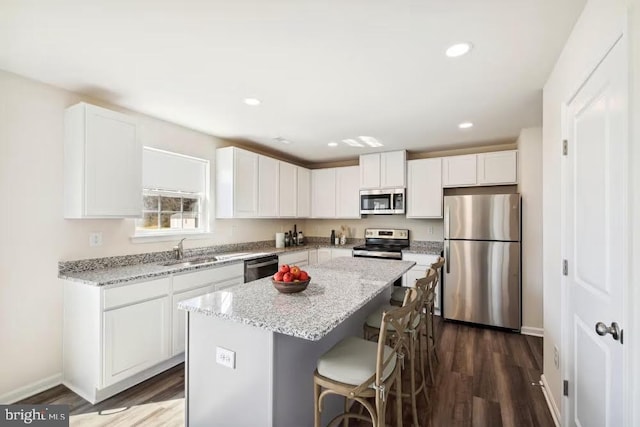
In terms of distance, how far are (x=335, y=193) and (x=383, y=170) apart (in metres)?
0.97

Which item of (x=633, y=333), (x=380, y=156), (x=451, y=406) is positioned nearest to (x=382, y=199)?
(x=380, y=156)

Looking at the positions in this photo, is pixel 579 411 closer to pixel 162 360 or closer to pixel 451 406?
pixel 451 406

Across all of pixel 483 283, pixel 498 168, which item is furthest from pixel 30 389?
pixel 498 168

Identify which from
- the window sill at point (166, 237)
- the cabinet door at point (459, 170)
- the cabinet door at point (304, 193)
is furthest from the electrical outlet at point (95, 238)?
the cabinet door at point (459, 170)

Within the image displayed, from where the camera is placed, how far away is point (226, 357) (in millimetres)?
1509

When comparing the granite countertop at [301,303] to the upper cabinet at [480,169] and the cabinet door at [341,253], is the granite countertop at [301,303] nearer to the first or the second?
the cabinet door at [341,253]

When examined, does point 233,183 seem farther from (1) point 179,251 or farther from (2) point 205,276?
(2) point 205,276

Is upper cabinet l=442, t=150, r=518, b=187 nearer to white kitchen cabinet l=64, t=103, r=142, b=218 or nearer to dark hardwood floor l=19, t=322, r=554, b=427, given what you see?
dark hardwood floor l=19, t=322, r=554, b=427

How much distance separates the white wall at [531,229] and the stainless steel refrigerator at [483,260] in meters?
0.11

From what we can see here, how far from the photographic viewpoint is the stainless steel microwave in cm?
447

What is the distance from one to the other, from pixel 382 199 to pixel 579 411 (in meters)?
3.36

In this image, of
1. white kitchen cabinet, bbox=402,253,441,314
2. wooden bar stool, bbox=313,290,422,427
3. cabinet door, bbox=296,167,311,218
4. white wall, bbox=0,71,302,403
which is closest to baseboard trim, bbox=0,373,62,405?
white wall, bbox=0,71,302,403

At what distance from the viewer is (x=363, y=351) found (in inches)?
61.7

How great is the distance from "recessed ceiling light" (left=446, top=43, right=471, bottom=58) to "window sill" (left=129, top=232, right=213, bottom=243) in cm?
317
